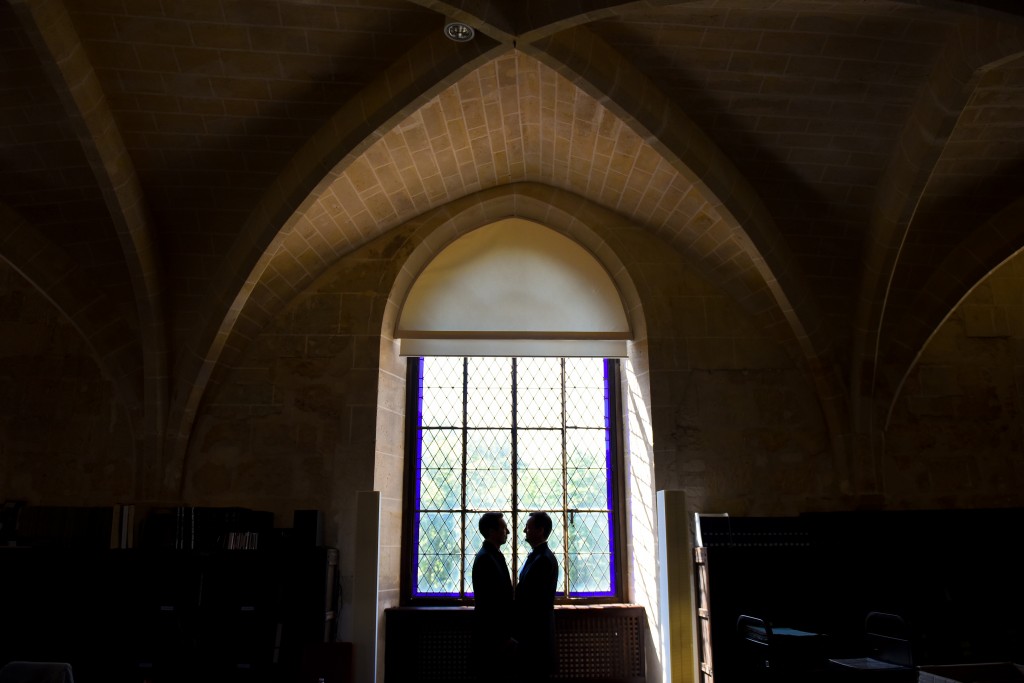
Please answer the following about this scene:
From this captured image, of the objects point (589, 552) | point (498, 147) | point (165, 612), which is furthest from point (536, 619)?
point (498, 147)

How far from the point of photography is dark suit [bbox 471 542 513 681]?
427 cm

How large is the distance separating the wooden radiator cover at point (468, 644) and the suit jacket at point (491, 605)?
1815mm

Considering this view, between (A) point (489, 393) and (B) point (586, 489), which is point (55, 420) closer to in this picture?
(A) point (489, 393)

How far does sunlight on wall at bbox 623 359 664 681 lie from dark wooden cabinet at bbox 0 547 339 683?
238cm

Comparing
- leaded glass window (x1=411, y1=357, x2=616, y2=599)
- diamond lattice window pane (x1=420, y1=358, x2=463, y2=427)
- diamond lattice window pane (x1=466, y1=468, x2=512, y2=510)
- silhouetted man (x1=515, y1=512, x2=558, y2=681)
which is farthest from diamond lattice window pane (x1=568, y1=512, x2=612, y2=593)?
silhouetted man (x1=515, y1=512, x2=558, y2=681)

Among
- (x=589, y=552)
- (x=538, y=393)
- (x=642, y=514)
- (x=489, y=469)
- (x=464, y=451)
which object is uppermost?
(x=538, y=393)

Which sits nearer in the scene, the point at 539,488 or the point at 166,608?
the point at 166,608

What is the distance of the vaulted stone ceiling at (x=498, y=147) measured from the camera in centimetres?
452

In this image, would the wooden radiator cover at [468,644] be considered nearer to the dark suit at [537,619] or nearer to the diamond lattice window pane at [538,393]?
the diamond lattice window pane at [538,393]

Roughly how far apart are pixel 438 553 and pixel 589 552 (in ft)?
4.05

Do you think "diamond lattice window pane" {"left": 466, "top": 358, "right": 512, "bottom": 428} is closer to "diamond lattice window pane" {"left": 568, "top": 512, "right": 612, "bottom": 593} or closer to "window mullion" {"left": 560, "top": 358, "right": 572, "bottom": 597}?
"window mullion" {"left": 560, "top": 358, "right": 572, "bottom": 597}

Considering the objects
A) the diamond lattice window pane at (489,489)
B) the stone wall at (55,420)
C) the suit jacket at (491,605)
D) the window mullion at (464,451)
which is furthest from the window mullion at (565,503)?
the stone wall at (55,420)

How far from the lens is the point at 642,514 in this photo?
6223 millimetres

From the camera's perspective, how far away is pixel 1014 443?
6.21 meters
